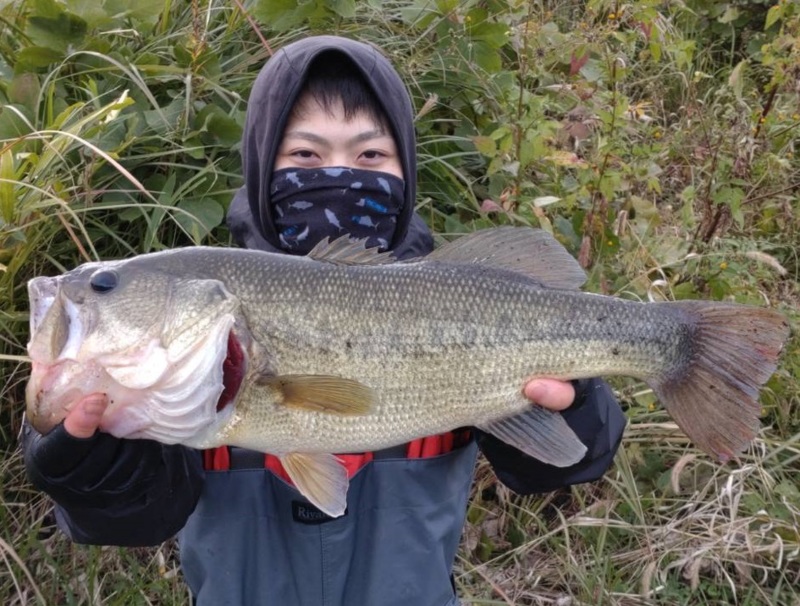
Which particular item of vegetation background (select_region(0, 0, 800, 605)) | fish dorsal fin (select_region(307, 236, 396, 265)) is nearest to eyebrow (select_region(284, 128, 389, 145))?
fish dorsal fin (select_region(307, 236, 396, 265))

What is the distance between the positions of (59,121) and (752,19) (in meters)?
5.11

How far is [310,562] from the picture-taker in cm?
206

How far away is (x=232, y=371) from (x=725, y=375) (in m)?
1.21

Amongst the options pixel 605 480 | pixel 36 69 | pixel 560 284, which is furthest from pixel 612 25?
pixel 36 69

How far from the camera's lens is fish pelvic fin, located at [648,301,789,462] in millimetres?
1974

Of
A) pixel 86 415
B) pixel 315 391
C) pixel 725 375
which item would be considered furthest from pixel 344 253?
pixel 725 375

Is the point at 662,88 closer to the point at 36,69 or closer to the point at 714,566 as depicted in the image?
the point at 714,566

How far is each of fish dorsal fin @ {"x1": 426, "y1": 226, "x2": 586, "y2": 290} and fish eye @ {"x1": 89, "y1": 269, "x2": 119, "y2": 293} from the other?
759 mm

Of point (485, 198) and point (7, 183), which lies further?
point (485, 198)

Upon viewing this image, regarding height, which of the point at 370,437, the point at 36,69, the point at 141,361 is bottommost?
the point at 370,437

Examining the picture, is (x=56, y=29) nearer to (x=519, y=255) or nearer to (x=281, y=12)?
(x=281, y=12)

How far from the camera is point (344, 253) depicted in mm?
1917

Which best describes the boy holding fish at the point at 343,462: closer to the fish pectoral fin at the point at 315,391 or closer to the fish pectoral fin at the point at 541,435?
the fish pectoral fin at the point at 541,435

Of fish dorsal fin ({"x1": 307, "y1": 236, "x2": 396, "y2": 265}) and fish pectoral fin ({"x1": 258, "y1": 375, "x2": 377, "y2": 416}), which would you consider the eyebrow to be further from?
fish pectoral fin ({"x1": 258, "y1": 375, "x2": 377, "y2": 416})
